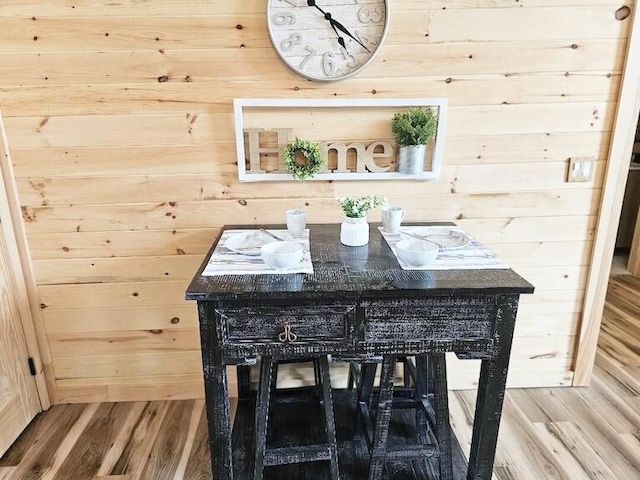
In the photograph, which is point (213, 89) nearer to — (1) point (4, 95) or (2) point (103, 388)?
(1) point (4, 95)

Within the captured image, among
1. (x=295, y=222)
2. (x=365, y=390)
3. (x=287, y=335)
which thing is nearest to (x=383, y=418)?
(x=365, y=390)

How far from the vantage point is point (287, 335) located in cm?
143

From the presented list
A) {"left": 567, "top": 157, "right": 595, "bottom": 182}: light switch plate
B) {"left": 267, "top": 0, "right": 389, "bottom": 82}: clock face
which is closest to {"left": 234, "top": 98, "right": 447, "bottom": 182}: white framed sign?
{"left": 267, "top": 0, "right": 389, "bottom": 82}: clock face

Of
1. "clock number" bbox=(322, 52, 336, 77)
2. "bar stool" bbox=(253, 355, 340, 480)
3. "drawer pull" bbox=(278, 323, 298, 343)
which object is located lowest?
"bar stool" bbox=(253, 355, 340, 480)

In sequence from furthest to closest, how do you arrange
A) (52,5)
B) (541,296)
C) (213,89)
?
(541,296) < (213,89) < (52,5)

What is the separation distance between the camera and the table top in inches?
54.3

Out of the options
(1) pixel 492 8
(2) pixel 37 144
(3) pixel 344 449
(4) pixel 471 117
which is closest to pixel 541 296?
(4) pixel 471 117

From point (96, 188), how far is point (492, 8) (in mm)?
1776

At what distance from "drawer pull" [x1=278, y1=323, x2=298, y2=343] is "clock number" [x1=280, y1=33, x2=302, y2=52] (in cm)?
108

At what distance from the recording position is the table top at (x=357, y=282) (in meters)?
1.38

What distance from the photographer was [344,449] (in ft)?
6.23

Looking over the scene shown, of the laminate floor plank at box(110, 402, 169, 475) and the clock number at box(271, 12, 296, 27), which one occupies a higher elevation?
the clock number at box(271, 12, 296, 27)

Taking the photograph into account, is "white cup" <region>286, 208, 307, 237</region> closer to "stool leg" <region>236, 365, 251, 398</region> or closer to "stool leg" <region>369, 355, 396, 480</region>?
"stool leg" <region>369, 355, 396, 480</region>

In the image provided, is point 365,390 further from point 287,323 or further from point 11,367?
point 11,367
